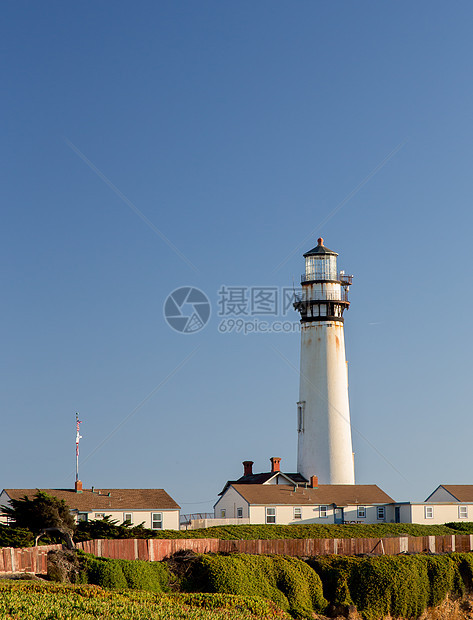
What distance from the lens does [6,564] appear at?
27.8 meters

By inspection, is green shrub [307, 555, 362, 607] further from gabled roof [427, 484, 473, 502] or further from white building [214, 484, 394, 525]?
gabled roof [427, 484, 473, 502]

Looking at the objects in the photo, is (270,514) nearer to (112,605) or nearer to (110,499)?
(110,499)

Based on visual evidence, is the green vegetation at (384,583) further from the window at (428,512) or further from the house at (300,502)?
the window at (428,512)

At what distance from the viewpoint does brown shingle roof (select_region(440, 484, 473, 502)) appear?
198 feet

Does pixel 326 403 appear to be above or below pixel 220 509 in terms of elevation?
above

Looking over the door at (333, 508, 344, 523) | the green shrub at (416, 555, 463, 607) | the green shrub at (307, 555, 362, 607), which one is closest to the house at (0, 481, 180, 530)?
the door at (333, 508, 344, 523)

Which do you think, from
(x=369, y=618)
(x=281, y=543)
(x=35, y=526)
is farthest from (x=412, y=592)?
(x=35, y=526)

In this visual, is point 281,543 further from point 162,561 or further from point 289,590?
point 162,561

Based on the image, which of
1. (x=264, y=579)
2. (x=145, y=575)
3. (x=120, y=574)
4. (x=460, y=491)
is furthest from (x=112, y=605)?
(x=460, y=491)

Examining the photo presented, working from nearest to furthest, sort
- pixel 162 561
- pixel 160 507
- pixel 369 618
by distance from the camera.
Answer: pixel 162 561, pixel 369 618, pixel 160 507

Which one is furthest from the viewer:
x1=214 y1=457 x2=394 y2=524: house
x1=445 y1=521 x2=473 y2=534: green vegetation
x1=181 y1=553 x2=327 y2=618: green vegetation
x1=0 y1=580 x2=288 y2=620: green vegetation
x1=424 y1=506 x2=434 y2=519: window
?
x1=424 y1=506 x2=434 y2=519: window

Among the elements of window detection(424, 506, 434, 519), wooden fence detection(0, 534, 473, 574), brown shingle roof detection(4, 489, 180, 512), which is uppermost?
brown shingle roof detection(4, 489, 180, 512)

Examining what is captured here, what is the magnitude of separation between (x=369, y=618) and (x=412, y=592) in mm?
2558

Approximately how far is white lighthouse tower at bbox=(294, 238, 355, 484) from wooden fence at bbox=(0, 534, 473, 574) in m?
12.0
